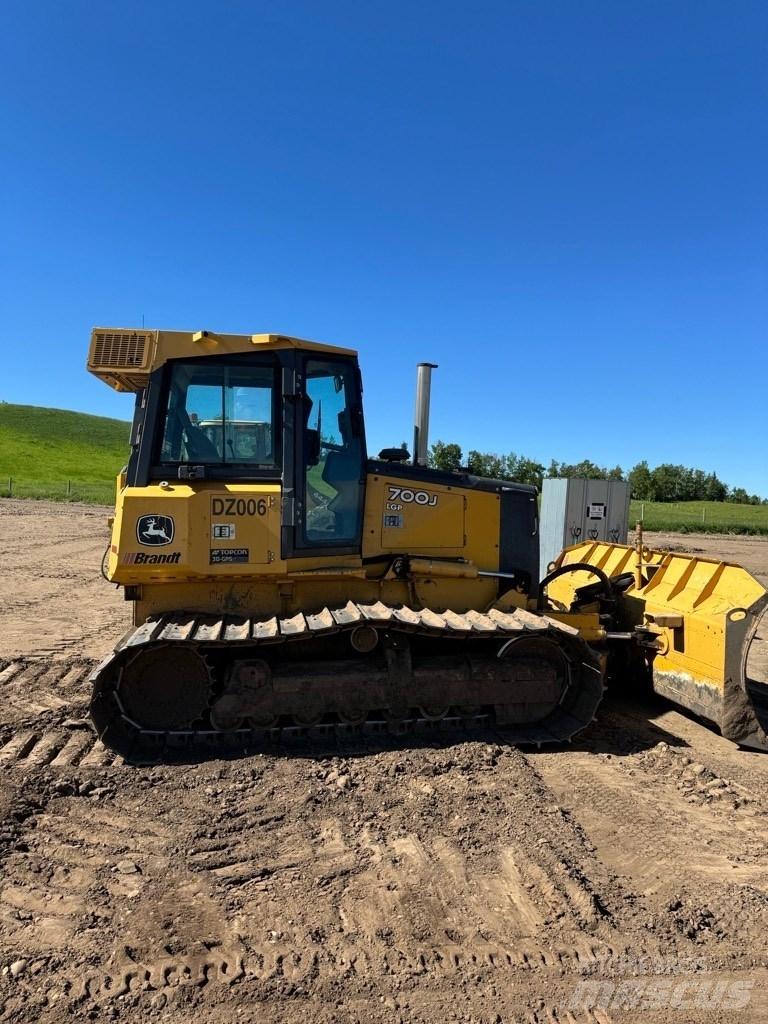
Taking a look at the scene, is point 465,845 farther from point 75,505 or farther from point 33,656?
point 75,505

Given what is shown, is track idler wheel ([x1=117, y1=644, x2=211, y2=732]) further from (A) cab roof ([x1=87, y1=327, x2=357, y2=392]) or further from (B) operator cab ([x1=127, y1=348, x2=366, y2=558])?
(A) cab roof ([x1=87, y1=327, x2=357, y2=392])

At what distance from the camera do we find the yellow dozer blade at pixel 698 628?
5.43m

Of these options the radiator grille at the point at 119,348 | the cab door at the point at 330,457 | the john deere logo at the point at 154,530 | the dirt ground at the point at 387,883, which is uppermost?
the radiator grille at the point at 119,348

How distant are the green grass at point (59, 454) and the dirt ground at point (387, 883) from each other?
3611 cm

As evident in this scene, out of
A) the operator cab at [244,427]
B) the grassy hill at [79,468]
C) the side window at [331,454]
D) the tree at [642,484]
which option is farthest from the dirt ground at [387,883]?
the tree at [642,484]

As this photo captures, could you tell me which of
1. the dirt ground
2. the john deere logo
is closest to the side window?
the john deere logo

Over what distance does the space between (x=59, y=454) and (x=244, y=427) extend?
68.0 meters


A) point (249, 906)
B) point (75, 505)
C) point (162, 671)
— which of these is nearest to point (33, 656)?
point (162, 671)

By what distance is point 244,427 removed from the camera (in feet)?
17.1

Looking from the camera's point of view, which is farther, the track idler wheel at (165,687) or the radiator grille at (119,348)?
the radiator grille at (119,348)

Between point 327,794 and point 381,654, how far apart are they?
3.97ft

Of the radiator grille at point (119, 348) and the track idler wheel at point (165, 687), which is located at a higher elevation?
the radiator grille at point (119, 348)

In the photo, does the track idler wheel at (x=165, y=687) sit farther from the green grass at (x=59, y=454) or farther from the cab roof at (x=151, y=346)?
the green grass at (x=59, y=454)

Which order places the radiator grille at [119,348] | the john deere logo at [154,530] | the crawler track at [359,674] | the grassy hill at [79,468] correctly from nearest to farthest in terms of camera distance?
1. the crawler track at [359,674]
2. the john deere logo at [154,530]
3. the radiator grille at [119,348]
4. the grassy hill at [79,468]
